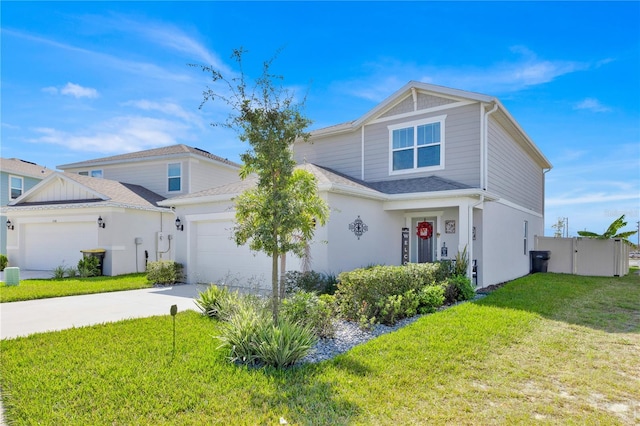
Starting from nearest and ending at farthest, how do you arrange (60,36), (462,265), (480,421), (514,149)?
1. (480,421)
2. (60,36)
3. (462,265)
4. (514,149)

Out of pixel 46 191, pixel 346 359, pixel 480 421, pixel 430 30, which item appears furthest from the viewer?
pixel 46 191

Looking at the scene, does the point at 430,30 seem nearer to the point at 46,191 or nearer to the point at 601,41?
the point at 601,41

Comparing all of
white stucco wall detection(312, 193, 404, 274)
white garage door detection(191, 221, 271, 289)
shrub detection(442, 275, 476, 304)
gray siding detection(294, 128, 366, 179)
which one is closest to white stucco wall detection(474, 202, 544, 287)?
shrub detection(442, 275, 476, 304)

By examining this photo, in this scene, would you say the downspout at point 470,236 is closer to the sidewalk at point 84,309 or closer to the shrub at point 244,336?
the shrub at point 244,336

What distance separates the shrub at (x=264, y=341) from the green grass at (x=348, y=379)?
0.69ft

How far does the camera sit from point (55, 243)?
1622cm

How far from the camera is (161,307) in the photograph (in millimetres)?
8414

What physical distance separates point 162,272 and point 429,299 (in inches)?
344

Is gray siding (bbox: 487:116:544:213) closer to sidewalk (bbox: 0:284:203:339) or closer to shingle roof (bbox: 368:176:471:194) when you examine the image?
shingle roof (bbox: 368:176:471:194)

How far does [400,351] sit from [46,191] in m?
18.9

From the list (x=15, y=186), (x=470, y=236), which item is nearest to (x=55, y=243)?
(x=15, y=186)

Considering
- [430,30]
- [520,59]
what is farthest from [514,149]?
[430,30]

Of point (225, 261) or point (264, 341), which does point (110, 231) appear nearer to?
point (225, 261)

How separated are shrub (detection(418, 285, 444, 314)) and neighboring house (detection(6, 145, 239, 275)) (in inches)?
502
